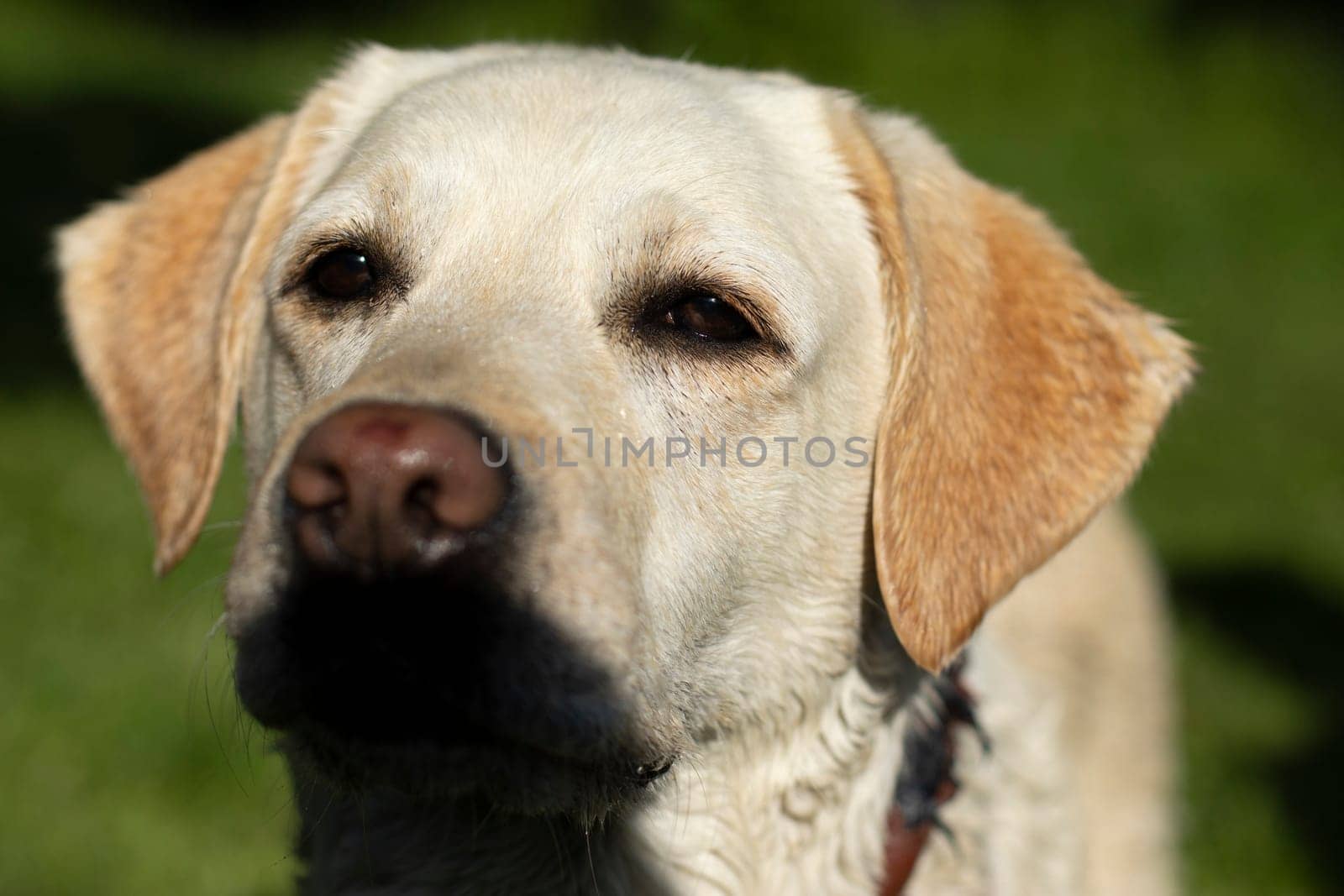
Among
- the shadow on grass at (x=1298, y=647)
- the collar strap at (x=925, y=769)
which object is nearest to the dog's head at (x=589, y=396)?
the collar strap at (x=925, y=769)

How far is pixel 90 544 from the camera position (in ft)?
20.0

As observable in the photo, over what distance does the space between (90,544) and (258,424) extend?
3.81 metres

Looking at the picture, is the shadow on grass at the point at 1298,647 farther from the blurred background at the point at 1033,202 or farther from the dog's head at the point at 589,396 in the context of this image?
the dog's head at the point at 589,396

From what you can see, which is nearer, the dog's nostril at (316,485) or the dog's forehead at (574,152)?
the dog's nostril at (316,485)

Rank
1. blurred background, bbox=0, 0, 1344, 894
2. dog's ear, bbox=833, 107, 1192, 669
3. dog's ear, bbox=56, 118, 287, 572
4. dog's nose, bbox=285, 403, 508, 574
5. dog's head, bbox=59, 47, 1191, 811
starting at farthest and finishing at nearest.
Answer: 1. blurred background, bbox=0, 0, 1344, 894
2. dog's ear, bbox=56, 118, 287, 572
3. dog's ear, bbox=833, 107, 1192, 669
4. dog's head, bbox=59, 47, 1191, 811
5. dog's nose, bbox=285, 403, 508, 574

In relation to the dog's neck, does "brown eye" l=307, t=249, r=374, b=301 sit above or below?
above

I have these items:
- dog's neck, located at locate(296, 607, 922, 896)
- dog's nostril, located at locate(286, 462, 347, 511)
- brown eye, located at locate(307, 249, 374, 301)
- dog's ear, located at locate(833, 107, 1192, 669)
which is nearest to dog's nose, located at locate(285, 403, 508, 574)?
dog's nostril, located at locate(286, 462, 347, 511)

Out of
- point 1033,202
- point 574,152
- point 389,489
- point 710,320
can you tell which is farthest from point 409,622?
point 1033,202

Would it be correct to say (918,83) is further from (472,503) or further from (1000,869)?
(472,503)

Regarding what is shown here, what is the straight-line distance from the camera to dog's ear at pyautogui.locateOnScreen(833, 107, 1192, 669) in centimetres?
259

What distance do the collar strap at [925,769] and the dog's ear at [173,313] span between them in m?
1.58

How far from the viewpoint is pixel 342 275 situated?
2.58m

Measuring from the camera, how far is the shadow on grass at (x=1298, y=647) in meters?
5.21

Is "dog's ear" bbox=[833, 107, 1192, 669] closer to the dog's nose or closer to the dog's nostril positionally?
the dog's nose
